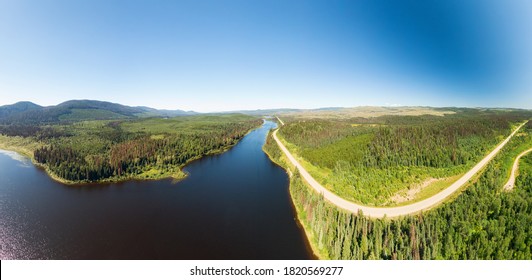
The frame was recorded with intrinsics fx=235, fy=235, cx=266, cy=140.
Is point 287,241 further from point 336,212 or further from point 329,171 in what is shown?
point 329,171

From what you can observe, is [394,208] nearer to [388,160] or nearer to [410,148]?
[388,160]

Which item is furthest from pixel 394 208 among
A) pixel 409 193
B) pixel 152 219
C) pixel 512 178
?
pixel 152 219

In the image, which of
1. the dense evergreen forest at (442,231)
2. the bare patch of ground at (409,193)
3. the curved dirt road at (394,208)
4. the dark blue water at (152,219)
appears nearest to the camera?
the dense evergreen forest at (442,231)

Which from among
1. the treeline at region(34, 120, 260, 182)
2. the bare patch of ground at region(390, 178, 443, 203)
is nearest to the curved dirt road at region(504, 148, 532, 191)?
the bare patch of ground at region(390, 178, 443, 203)

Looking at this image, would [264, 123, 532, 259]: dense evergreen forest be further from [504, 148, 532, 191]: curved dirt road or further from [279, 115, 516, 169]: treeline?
[279, 115, 516, 169]: treeline

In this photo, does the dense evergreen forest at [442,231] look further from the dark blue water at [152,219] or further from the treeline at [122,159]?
the treeline at [122,159]

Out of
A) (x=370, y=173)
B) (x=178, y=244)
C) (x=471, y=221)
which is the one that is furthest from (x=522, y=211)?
(x=178, y=244)

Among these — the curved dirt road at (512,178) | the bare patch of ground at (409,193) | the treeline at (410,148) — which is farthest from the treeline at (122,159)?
the curved dirt road at (512,178)
